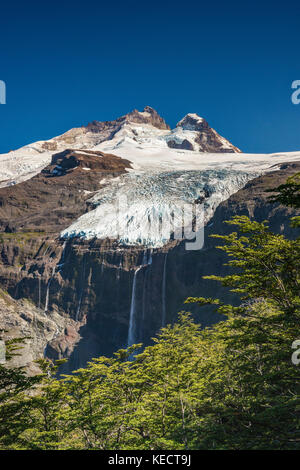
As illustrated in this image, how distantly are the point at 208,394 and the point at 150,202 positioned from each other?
72.3m

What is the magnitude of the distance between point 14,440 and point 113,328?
52808 mm

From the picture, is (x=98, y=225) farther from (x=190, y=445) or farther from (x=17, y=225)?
(x=190, y=445)

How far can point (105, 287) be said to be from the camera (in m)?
65.1

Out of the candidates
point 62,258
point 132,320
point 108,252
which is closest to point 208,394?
point 132,320

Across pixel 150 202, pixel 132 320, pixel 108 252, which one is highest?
pixel 150 202

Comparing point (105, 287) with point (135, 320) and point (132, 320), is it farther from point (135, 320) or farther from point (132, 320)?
point (135, 320)

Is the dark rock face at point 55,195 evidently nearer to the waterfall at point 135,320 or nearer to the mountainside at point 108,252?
the mountainside at point 108,252

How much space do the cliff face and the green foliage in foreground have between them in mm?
39258

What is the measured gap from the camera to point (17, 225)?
84.5 meters

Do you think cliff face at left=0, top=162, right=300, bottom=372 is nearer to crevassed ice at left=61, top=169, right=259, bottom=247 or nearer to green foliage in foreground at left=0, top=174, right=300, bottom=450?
crevassed ice at left=61, top=169, right=259, bottom=247

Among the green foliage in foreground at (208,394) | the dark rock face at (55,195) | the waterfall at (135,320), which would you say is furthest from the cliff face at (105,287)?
the green foliage in foreground at (208,394)

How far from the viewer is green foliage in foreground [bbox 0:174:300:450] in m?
10.2

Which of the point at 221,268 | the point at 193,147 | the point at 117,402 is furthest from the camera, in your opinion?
the point at 193,147

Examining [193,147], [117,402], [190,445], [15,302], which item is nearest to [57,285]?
[15,302]
